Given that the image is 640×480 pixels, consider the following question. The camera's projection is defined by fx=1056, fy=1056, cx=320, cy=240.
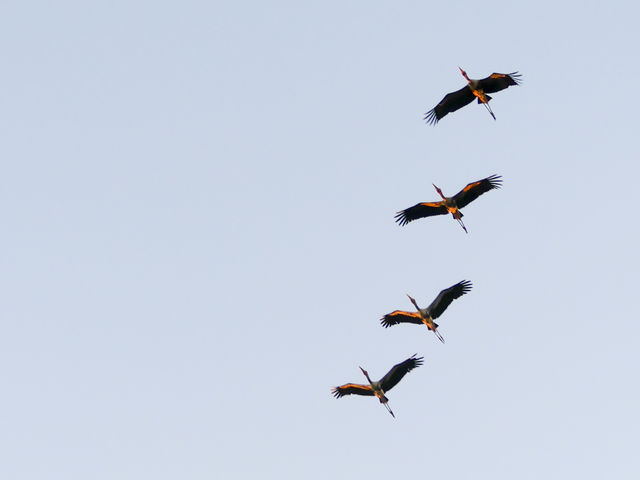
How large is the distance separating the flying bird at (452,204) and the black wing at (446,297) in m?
3.69

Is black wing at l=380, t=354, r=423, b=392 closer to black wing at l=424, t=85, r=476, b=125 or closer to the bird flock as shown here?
the bird flock

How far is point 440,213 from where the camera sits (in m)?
62.9

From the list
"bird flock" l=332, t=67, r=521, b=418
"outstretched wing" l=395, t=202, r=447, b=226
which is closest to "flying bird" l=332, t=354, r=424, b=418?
"bird flock" l=332, t=67, r=521, b=418

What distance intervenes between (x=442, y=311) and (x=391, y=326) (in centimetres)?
316

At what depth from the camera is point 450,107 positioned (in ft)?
207

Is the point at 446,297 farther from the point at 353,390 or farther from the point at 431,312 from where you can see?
the point at 353,390

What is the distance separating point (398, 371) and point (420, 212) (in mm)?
9728

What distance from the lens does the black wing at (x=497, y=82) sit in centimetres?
6050

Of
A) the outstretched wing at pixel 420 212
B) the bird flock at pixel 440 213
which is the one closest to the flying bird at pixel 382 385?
the bird flock at pixel 440 213

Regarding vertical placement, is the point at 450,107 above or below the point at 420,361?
above

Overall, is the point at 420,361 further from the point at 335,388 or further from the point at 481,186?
the point at 481,186

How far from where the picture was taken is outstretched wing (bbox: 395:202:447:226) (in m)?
62.5

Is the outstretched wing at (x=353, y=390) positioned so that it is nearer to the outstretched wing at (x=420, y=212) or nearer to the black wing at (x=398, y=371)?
the black wing at (x=398, y=371)

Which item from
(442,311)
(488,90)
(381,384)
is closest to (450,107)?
(488,90)
